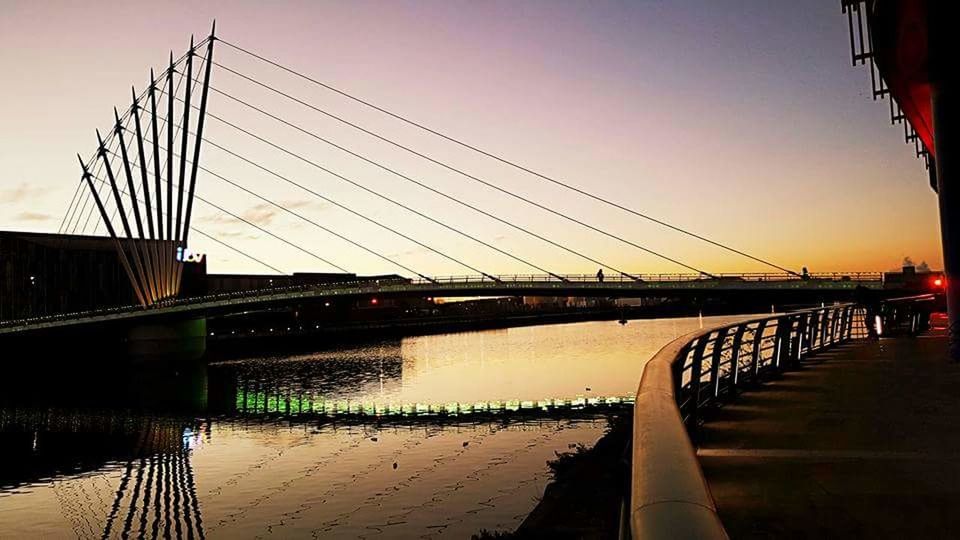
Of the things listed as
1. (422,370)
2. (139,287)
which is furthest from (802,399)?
(139,287)

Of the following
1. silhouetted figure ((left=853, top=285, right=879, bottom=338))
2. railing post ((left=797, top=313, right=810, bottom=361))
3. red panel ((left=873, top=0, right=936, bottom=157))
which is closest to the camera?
red panel ((left=873, top=0, right=936, bottom=157))

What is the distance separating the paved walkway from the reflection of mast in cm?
1197

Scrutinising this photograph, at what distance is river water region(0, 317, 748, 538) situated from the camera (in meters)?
17.3

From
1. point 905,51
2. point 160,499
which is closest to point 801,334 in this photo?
point 905,51

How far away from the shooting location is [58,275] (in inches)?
2948

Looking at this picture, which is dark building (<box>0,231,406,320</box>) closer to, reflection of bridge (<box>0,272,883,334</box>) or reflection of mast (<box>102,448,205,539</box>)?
reflection of bridge (<box>0,272,883,334</box>)

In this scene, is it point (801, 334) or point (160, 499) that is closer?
point (801, 334)

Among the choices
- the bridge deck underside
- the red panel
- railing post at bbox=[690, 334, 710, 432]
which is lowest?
railing post at bbox=[690, 334, 710, 432]

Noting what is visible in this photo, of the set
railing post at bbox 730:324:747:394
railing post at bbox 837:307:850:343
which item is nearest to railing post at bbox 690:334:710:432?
railing post at bbox 730:324:747:394

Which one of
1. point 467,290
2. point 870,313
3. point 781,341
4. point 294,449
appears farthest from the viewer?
point 467,290

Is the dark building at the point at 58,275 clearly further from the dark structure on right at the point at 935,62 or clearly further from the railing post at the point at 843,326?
the dark structure on right at the point at 935,62

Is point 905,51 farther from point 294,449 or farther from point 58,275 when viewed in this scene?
point 58,275

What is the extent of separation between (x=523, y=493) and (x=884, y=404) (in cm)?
911

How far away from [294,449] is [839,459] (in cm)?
2197
